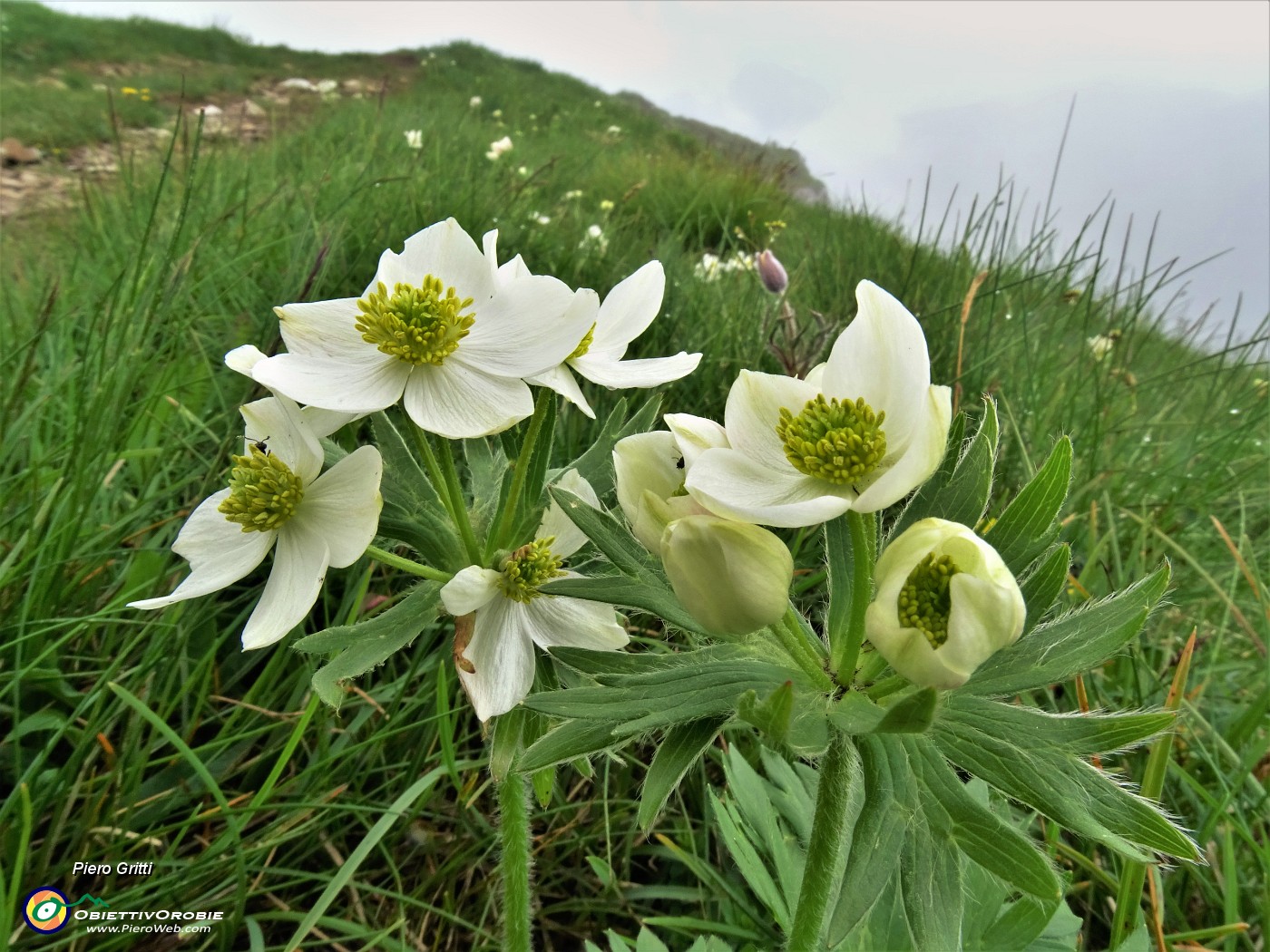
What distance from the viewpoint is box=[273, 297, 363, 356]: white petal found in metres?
0.88

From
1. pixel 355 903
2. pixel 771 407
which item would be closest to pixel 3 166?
pixel 355 903

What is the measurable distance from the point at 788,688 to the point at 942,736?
0.20 metres

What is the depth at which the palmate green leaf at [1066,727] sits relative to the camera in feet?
2.14

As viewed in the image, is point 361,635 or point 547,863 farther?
point 547,863

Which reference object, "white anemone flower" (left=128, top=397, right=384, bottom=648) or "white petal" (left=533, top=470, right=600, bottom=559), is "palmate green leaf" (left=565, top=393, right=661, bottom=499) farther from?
"white anemone flower" (left=128, top=397, right=384, bottom=648)

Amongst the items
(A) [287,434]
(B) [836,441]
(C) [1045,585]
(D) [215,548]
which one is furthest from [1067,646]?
(D) [215,548]

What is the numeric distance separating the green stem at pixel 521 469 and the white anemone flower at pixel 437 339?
2.1 inches

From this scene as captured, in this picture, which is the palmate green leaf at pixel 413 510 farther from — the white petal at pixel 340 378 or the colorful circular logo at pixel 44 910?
the colorful circular logo at pixel 44 910

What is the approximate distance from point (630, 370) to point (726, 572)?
1.39ft

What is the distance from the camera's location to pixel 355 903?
136 cm

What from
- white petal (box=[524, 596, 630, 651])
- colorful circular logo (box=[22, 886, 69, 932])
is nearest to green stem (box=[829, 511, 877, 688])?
white petal (box=[524, 596, 630, 651])

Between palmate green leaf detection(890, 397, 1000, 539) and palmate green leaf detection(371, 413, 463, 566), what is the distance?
55 cm

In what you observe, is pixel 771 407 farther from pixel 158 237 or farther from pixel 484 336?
pixel 158 237

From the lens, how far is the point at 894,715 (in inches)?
22.1
